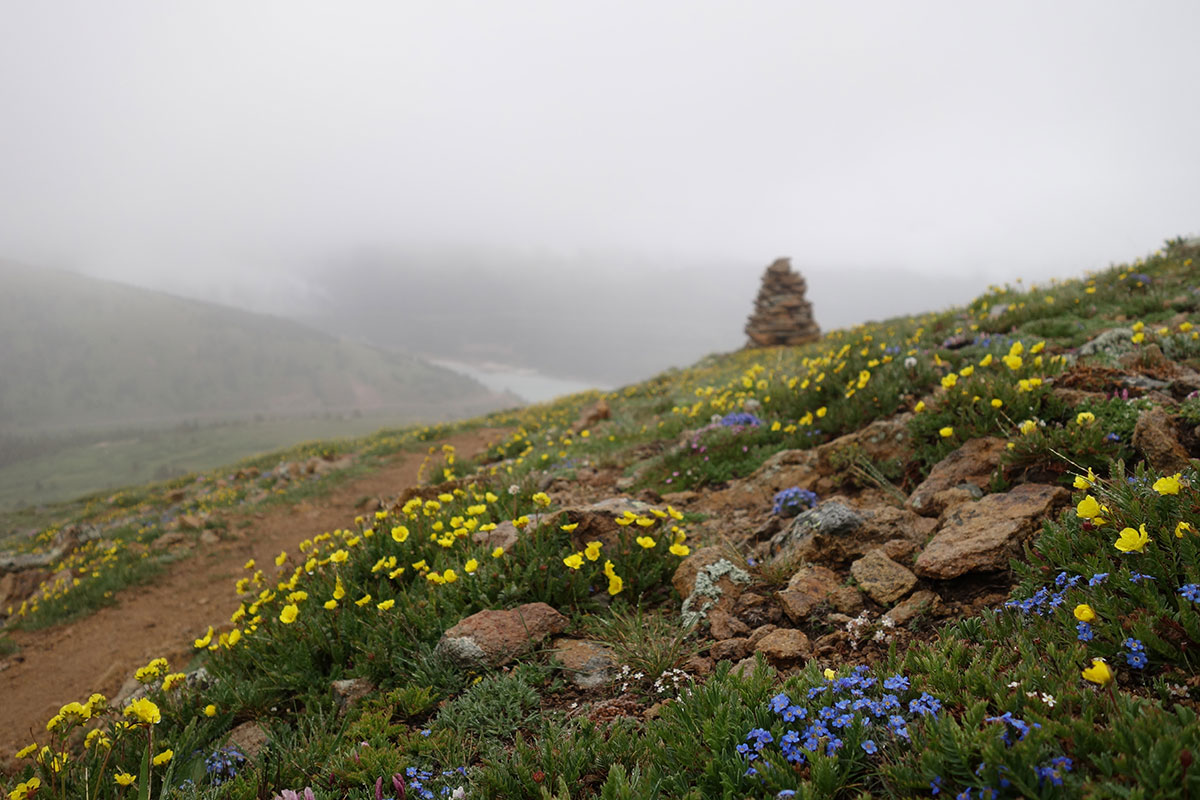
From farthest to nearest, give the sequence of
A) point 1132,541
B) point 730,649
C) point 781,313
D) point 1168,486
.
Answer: point 781,313 < point 730,649 < point 1168,486 < point 1132,541

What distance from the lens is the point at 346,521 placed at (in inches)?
438

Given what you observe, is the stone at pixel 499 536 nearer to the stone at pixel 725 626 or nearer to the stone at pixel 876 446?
the stone at pixel 725 626

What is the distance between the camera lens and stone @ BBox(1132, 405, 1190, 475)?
133 inches

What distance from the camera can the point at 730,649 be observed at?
322 cm

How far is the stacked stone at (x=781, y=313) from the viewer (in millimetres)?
27375

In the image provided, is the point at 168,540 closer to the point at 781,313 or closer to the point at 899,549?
the point at 899,549

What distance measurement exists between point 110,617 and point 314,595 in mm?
6759

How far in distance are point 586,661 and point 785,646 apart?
1192mm

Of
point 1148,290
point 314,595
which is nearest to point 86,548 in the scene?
point 314,595

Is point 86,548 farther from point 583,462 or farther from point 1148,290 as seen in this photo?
point 1148,290

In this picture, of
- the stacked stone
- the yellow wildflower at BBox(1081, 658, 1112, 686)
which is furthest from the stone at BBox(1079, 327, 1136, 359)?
the stacked stone

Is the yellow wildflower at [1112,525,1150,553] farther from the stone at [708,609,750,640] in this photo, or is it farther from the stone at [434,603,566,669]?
the stone at [434,603,566,669]

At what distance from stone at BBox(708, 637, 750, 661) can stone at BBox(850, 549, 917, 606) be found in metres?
0.83

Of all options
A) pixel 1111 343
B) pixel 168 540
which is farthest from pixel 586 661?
pixel 168 540
